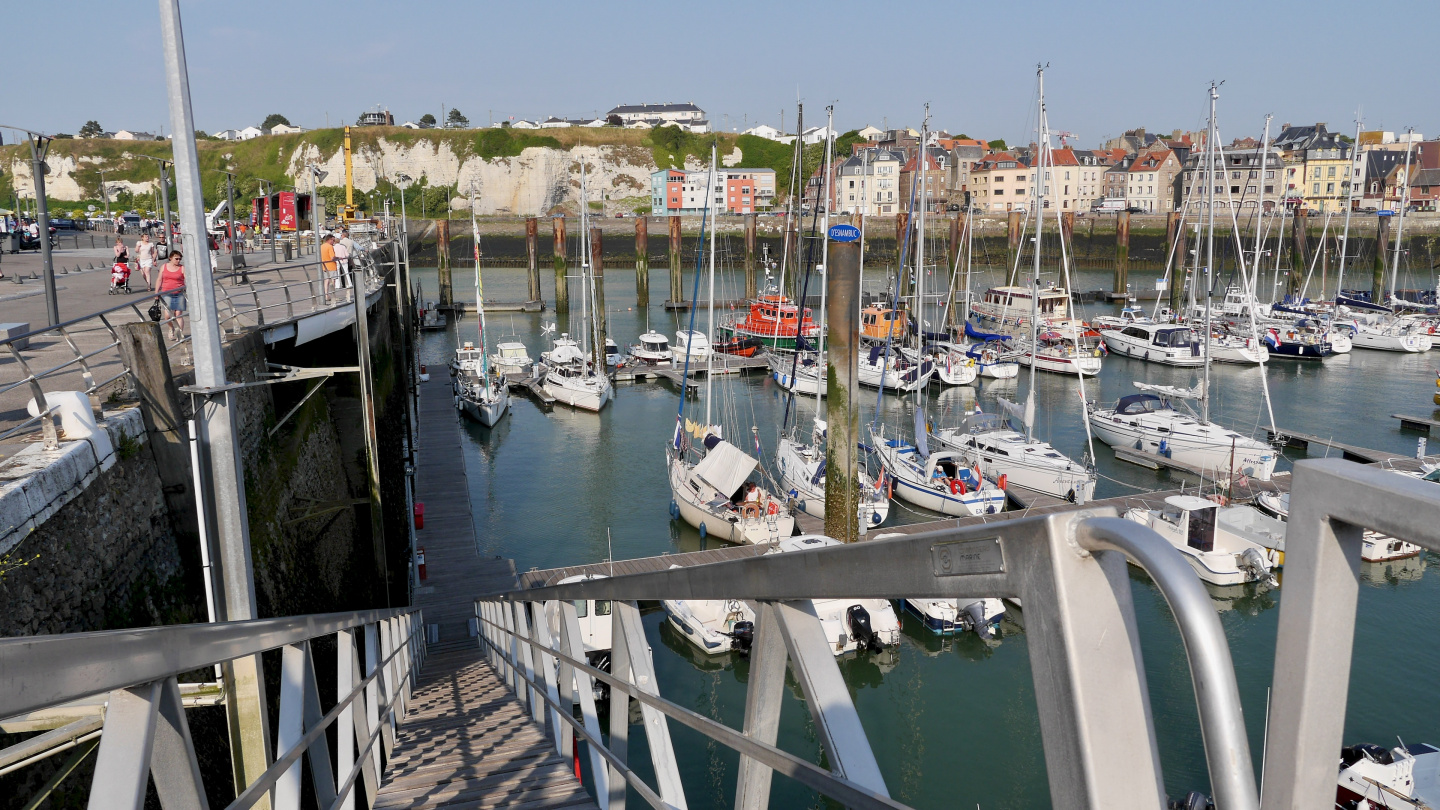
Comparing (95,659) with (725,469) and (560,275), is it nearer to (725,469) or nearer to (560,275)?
(725,469)

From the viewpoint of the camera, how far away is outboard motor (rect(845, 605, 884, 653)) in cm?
1334

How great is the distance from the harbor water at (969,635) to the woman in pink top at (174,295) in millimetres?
7194

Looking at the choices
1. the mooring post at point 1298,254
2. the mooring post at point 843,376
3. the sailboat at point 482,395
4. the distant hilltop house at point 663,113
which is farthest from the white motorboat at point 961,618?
the distant hilltop house at point 663,113

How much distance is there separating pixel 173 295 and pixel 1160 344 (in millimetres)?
34637

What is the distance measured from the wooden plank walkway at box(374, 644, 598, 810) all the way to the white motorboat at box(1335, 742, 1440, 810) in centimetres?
646

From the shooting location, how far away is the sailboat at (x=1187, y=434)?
20.5 meters

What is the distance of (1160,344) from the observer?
36.2 m

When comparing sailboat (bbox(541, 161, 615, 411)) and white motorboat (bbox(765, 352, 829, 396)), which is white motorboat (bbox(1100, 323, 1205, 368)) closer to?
white motorboat (bbox(765, 352, 829, 396))

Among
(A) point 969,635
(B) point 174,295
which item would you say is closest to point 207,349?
(B) point 174,295

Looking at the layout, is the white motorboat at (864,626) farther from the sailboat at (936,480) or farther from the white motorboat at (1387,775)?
the white motorboat at (1387,775)

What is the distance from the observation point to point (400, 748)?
16.6 feet

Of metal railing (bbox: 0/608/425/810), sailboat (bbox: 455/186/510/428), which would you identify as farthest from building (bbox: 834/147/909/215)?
metal railing (bbox: 0/608/425/810)

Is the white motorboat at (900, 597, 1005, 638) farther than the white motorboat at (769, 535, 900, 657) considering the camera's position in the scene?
Yes

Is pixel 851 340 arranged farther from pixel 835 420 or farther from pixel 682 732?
pixel 682 732
